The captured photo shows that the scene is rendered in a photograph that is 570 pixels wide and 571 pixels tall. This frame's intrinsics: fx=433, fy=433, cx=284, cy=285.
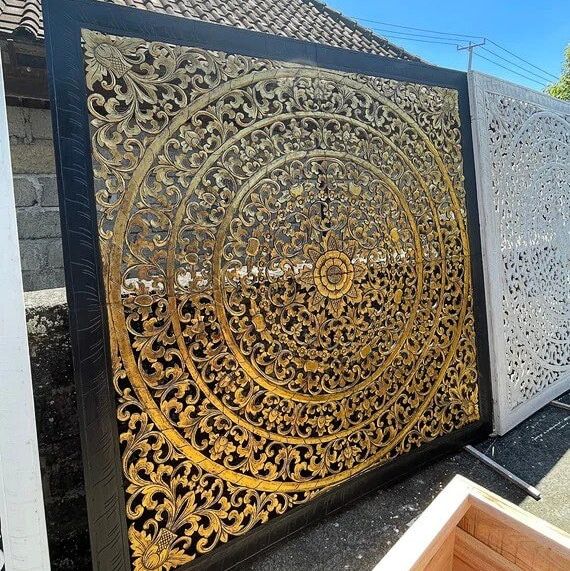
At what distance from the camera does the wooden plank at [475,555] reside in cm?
95

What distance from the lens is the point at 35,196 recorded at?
116 inches

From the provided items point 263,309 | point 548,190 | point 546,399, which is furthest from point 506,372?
point 263,309

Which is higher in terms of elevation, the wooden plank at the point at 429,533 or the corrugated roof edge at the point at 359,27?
the corrugated roof edge at the point at 359,27

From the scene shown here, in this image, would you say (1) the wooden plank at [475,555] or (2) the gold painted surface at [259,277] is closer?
(1) the wooden plank at [475,555]

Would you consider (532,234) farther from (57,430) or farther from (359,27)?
(359,27)

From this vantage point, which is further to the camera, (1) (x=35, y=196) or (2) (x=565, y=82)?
(2) (x=565, y=82)

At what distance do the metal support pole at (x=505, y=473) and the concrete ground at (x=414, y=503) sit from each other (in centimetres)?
2

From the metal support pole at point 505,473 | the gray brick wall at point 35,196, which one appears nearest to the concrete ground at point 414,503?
the metal support pole at point 505,473

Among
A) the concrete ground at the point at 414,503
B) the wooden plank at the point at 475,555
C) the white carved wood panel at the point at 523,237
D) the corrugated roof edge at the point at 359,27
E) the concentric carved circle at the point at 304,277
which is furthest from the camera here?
the corrugated roof edge at the point at 359,27

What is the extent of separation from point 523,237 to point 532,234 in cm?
11

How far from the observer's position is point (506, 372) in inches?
86.7

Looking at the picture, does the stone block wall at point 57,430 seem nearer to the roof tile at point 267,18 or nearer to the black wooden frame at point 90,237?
the black wooden frame at point 90,237

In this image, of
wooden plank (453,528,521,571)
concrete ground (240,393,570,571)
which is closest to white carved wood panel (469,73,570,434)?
concrete ground (240,393,570,571)

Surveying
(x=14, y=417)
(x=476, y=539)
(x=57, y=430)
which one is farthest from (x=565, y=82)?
(x=14, y=417)
